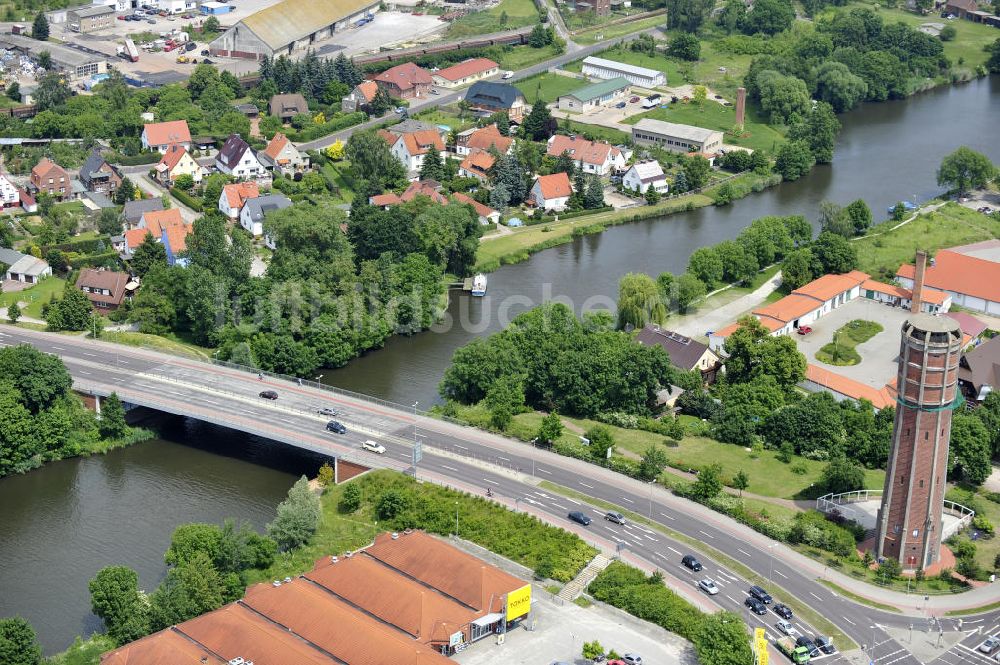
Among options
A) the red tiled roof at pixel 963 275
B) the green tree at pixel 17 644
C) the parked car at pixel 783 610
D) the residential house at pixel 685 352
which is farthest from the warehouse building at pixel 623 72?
the green tree at pixel 17 644

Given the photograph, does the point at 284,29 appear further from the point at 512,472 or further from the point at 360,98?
the point at 512,472

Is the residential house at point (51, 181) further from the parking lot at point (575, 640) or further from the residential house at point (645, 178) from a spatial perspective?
the parking lot at point (575, 640)

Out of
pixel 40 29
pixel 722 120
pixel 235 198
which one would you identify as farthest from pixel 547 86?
pixel 40 29

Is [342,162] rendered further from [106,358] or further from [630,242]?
[106,358]

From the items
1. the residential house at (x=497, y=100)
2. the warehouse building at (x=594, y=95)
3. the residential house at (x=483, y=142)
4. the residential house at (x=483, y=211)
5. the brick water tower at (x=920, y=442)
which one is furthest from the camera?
the warehouse building at (x=594, y=95)

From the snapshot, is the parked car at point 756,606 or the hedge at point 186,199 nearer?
the parked car at point 756,606

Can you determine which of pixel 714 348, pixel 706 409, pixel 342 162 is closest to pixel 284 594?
pixel 706 409
